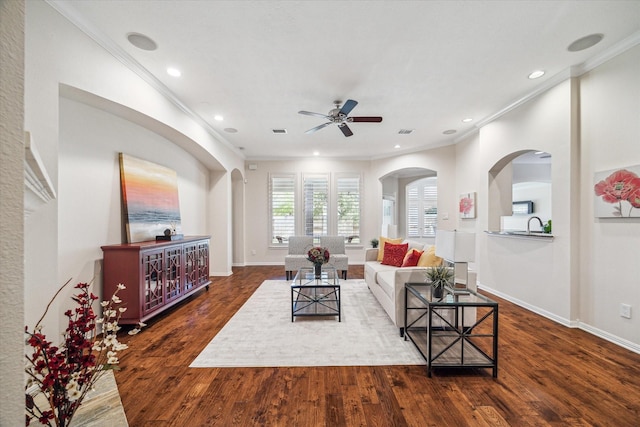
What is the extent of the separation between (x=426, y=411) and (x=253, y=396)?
1.24 meters

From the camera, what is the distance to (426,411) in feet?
5.92

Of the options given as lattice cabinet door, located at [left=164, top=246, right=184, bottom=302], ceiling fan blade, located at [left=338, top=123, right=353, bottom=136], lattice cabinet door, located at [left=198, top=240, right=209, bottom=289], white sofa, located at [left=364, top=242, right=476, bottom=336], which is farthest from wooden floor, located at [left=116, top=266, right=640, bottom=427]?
ceiling fan blade, located at [left=338, top=123, right=353, bottom=136]

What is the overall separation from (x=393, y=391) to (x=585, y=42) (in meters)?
3.78

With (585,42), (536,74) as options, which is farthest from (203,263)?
(585,42)

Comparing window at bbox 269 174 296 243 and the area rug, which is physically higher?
window at bbox 269 174 296 243

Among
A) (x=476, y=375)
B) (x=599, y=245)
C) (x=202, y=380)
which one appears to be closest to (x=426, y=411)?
(x=476, y=375)

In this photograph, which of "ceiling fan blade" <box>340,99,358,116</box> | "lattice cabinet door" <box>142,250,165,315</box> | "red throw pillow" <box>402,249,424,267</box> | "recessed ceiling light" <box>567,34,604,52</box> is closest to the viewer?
"recessed ceiling light" <box>567,34,604,52</box>

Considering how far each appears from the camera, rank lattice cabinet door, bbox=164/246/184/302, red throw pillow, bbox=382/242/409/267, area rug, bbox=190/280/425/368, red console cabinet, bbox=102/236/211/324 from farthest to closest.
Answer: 1. red throw pillow, bbox=382/242/409/267
2. lattice cabinet door, bbox=164/246/184/302
3. red console cabinet, bbox=102/236/211/324
4. area rug, bbox=190/280/425/368

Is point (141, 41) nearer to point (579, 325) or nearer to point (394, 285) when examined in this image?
point (394, 285)

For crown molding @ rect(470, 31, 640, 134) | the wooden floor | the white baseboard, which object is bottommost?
the wooden floor

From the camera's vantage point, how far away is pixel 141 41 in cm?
259

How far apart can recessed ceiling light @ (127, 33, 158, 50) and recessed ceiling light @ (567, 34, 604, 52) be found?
13.8 ft

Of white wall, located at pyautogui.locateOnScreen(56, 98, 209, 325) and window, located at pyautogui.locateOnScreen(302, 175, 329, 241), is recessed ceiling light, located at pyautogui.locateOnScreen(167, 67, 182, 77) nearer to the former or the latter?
white wall, located at pyautogui.locateOnScreen(56, 98, 209, 325)

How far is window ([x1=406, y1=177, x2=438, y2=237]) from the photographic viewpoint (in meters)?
9.23
